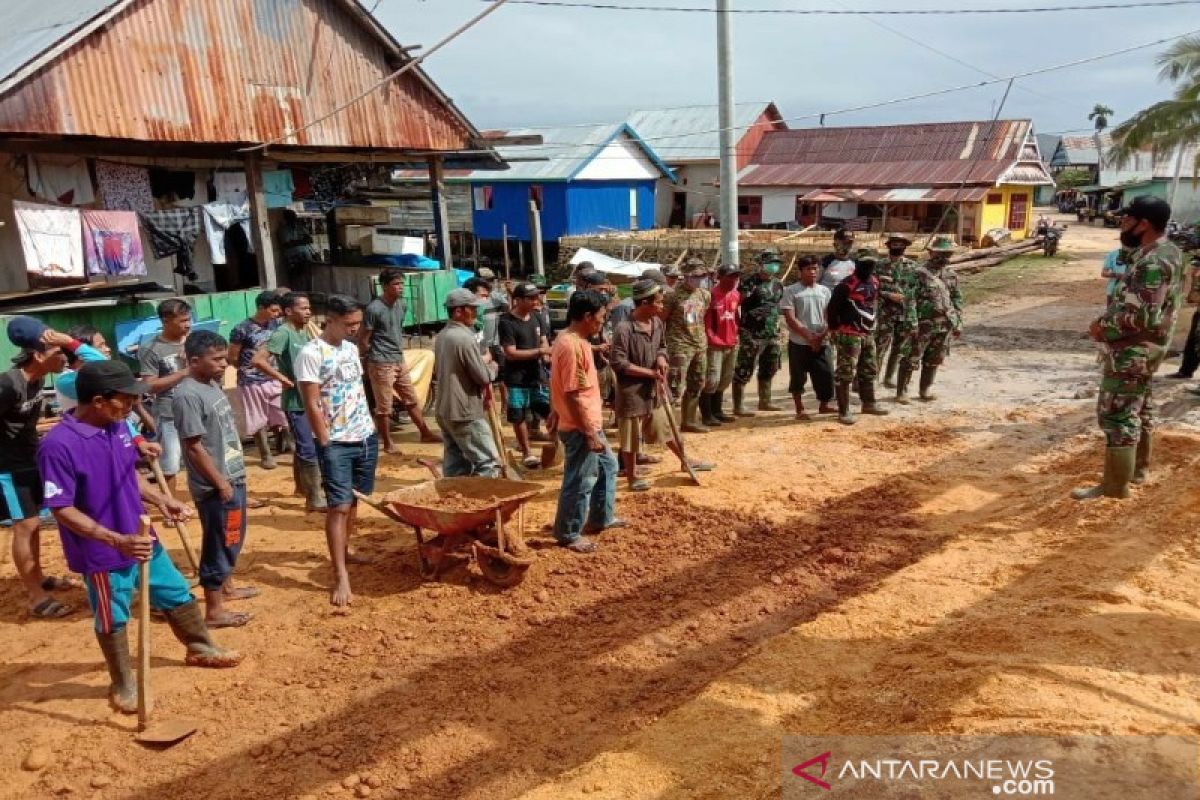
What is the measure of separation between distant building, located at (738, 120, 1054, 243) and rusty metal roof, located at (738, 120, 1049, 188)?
42mm

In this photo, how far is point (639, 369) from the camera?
275 inches

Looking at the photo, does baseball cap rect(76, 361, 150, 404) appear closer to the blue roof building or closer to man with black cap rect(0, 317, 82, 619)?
man with black cap rect(0, 317, 82, 619)

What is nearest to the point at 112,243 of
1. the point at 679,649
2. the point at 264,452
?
the point at 264,452

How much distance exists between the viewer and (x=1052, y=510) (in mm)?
6344

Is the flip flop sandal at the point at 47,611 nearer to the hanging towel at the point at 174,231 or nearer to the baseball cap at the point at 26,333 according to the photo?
the baseball cap at the point at 26,333

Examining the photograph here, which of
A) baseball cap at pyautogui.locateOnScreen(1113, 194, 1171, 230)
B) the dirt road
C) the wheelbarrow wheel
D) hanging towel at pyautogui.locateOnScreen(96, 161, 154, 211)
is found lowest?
the dirt road

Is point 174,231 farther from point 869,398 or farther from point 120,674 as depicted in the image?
point 869,398

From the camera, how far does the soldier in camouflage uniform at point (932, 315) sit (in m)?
9.63

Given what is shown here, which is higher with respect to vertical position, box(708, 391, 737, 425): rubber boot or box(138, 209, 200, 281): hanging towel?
box(138, 209, 200, 281): hanging towel

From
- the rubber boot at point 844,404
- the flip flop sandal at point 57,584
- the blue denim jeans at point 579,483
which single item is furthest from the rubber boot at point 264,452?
the rubber boot at point 844,404

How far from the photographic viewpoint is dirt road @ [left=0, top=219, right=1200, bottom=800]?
148 inches

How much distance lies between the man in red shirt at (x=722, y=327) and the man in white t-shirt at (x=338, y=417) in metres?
4.48

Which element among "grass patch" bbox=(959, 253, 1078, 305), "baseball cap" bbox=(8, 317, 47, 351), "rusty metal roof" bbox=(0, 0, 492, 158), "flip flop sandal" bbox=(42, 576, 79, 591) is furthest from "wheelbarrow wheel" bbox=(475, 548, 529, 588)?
"grass patch" bbox=(959, 253, 1078, 305)

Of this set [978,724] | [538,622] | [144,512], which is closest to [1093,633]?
[978,724]
